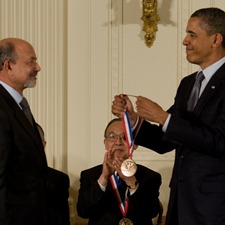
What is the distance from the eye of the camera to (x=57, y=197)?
4355 mm

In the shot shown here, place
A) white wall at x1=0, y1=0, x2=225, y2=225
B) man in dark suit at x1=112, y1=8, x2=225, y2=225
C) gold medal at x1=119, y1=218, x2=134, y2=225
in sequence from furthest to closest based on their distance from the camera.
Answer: white wall at x1=0, y1=0, x2=225, y2=225
gold medal at x1=119, y1=218, x2=134, y2=225
man in dark suit at x1=112, y1=8, x2=225, y2=225

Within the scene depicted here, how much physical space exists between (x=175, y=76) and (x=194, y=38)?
1921mm

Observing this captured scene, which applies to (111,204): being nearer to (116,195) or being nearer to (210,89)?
(116,195)

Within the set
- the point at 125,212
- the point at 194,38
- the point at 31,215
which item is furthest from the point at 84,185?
the point at 194,38

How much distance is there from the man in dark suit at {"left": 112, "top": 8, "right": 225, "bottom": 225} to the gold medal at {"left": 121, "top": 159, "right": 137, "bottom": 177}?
0.39m

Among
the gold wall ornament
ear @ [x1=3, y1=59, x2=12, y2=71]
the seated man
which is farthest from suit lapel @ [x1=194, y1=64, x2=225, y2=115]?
the gold wall ornament

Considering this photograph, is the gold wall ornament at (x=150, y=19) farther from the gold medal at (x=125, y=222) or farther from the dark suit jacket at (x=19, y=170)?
the dark suit jacket at (x=19, y=170)

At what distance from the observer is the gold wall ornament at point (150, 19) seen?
5230 mm

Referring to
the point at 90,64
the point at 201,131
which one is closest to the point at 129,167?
the point at 201,131

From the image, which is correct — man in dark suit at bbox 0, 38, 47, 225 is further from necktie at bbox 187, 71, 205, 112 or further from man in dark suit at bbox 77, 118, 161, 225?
necktie at bbox 187, 71, 205, 112

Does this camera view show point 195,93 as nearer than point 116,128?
Yes

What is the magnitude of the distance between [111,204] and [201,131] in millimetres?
1209

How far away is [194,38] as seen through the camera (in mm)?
3471

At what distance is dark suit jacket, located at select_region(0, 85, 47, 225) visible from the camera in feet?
10.2
